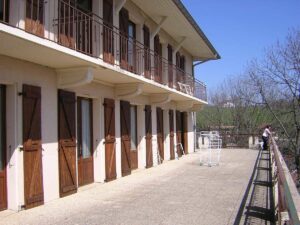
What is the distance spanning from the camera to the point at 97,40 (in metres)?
10.2

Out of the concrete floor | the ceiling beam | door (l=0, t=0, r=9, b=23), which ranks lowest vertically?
the concrete floor

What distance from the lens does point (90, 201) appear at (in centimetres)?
889

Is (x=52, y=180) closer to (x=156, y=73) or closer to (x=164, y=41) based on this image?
(x=156, y=73)

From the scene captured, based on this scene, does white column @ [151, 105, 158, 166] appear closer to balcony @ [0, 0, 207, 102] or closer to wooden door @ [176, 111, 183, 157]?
balcony @ [0, 0, 207, 102]

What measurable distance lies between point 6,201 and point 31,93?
2.04 metres

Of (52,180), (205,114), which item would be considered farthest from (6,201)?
(205,114)

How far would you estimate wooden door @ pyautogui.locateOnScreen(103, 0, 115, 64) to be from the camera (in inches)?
422

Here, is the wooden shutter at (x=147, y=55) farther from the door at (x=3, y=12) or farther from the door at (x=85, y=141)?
the door at (x=3, y=12)

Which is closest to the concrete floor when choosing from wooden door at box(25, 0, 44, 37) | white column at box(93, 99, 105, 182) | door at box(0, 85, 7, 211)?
door at box(0, 85, 7, 211)

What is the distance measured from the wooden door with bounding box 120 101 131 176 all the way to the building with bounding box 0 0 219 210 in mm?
30

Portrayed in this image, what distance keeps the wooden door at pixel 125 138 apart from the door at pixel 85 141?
1.65 meters

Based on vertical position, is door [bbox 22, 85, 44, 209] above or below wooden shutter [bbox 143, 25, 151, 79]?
below

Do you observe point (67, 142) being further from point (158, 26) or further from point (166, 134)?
point (166, 134)

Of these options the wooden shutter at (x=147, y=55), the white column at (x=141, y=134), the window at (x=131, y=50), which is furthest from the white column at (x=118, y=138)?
the white column at (x=141, y=134)
